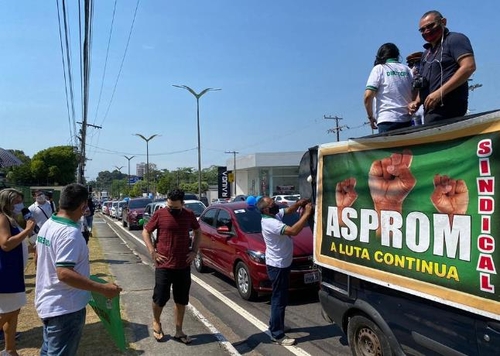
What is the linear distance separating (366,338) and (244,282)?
337 centimetres

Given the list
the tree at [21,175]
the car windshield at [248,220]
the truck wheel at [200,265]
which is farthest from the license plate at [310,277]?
the tree at [21,175]

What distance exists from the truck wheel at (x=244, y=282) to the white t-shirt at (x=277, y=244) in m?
1.86

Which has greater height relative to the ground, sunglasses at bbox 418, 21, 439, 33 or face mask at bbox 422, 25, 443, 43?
sunglasses at bbox 418, 21, 439, 33

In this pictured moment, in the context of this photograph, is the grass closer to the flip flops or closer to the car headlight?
the flip flops

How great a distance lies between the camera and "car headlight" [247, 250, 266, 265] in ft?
21.8

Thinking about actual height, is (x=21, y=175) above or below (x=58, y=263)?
above

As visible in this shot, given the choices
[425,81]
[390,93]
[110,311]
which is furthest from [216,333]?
[425,81]

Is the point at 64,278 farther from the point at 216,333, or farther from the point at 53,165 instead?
the point at 53,165

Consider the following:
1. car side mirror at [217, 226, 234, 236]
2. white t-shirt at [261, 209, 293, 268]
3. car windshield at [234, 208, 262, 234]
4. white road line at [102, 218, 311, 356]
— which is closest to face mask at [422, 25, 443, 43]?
white t-shirt at [261, 209, 293, 268]

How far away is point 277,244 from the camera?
5.06 meters

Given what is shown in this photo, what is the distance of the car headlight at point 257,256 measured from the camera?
21.8 ft

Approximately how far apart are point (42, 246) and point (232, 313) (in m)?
3.81

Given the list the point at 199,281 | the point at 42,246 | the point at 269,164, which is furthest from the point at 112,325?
the point at 269,164

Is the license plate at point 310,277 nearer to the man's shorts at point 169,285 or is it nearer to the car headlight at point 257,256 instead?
the car headlight at point 257,256
